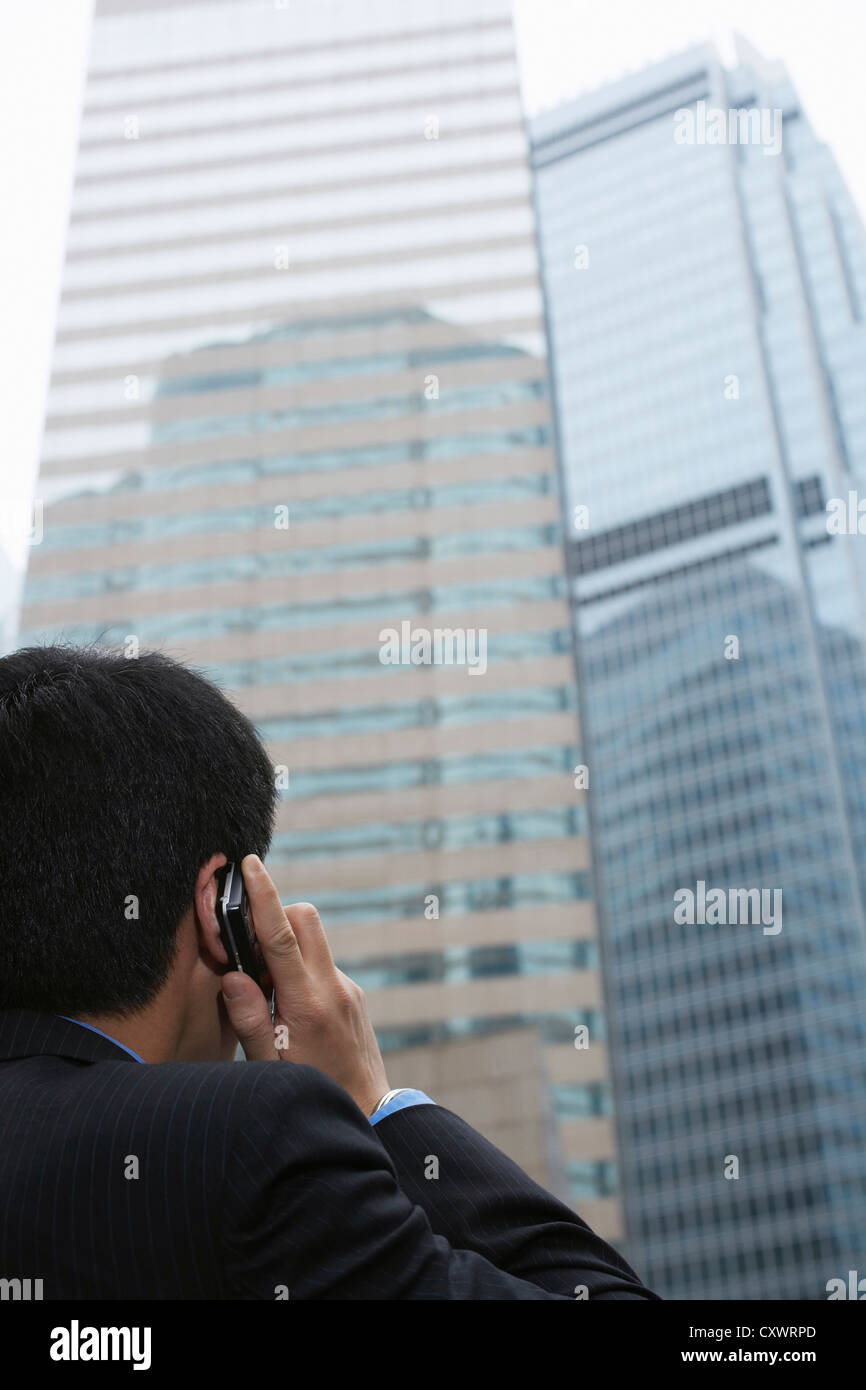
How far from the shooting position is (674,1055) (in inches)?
1202

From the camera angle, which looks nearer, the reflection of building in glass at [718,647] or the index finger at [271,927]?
the index finger at [271,927]

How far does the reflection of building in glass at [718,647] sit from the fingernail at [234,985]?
1119 inches

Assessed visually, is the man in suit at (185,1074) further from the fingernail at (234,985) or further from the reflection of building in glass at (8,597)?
the reflection of building in glass at (8,597)

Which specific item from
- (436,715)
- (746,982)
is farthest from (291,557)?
(746,982)

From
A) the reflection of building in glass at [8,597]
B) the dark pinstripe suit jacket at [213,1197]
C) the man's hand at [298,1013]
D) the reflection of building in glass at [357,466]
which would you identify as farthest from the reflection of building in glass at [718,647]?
the dark pinstripe suit jacket at [213,1197]

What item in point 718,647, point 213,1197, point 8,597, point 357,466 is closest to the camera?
point 213,1197

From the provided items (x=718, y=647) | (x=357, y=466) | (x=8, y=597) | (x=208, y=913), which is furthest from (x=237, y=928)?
(x=718, y=647)

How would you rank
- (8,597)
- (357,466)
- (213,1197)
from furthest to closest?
1. (357,466)
2. (8,597)
3. (213,1197)

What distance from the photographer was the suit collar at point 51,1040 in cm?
52

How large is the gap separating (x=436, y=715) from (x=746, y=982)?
38.2ft

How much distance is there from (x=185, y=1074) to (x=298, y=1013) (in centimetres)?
13

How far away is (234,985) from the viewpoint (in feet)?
1.88

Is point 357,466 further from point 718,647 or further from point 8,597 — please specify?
point 718,647

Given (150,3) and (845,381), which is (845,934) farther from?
(150,3)
